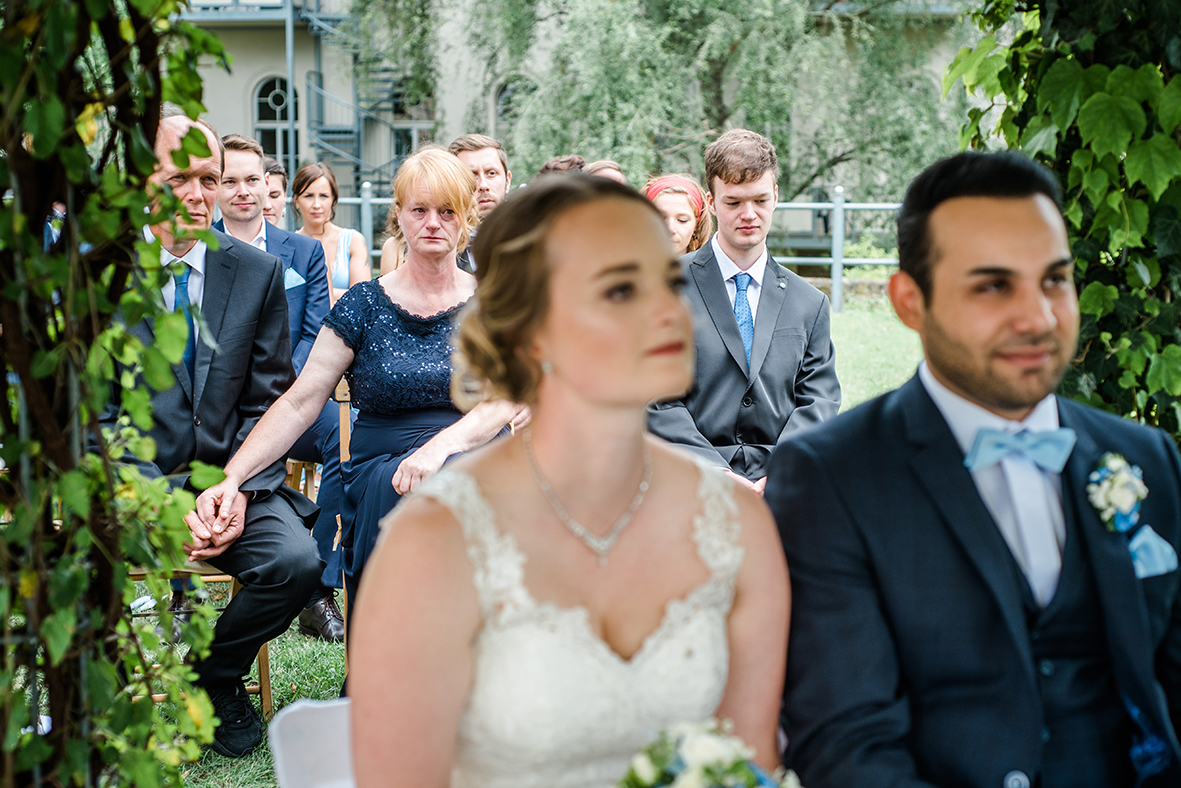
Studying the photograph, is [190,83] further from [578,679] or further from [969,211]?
[969,211]

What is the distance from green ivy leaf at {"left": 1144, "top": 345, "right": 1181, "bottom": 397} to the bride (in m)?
1.47

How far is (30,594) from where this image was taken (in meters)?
1.60

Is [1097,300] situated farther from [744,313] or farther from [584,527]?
[584,527]

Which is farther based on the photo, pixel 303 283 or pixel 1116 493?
pixel 303 283

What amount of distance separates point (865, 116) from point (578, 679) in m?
16.1

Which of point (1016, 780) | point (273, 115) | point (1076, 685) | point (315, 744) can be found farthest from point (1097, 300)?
point (273, 115)

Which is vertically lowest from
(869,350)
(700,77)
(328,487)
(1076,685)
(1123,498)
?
(869,350)

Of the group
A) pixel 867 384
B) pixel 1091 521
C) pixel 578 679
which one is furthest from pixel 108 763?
pixel 867 384

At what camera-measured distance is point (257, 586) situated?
3703 mm

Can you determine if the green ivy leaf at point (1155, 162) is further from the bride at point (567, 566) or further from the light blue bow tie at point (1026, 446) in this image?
the bride at point (567, 566)

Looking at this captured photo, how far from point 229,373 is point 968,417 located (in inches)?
107

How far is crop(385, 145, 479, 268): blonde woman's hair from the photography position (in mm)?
4191

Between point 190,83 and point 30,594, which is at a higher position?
point 190,83

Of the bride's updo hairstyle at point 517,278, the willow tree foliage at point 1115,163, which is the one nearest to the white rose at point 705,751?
the bride's updo hairstyle at point 517,278
